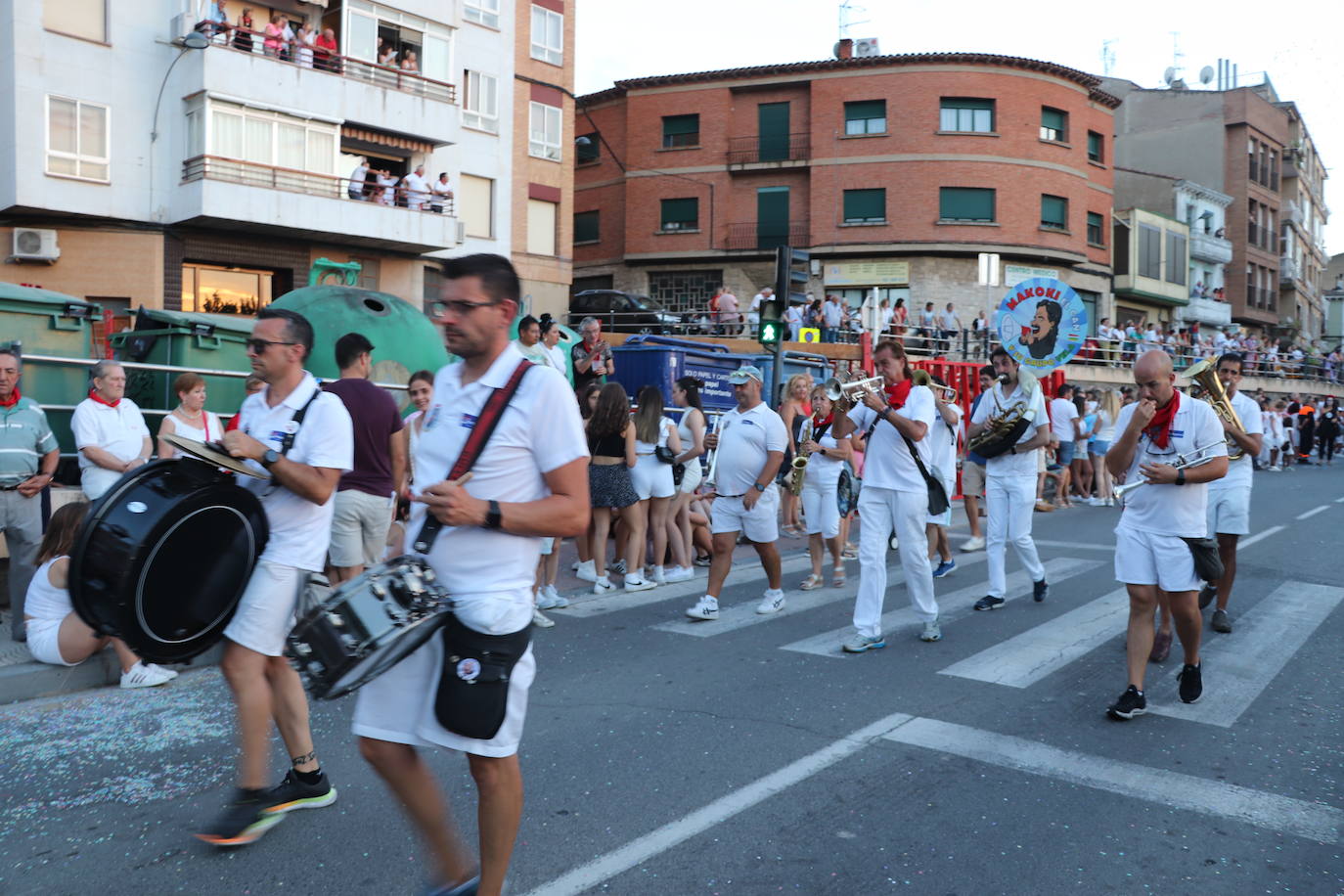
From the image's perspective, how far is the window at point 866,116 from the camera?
121 ft

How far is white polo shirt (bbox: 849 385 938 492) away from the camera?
21.9 feet

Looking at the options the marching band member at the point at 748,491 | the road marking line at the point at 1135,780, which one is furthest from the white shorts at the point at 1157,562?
the marching band member at the point at 748,491

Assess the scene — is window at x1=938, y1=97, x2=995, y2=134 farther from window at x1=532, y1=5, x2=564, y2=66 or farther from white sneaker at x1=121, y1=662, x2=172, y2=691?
white sneaker at x1=121, y1=662, x2=172, y2=691

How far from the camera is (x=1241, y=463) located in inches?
298

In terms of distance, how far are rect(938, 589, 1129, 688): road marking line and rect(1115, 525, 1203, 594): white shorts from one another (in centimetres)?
94

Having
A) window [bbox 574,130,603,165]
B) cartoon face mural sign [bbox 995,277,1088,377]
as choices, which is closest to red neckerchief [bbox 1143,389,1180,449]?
cartoon face mural sign [bbox 995,277,1088,377]

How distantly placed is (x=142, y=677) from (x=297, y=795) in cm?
235

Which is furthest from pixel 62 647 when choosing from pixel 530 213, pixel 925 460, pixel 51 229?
pixel 530 213

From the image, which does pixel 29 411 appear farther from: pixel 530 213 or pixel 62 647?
pixel 530 213

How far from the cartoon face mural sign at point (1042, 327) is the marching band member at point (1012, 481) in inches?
115

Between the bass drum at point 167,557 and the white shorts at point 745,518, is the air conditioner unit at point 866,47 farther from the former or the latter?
the bass drum at point 167,557

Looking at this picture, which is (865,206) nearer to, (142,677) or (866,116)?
(866,116)

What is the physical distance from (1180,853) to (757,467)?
4.39 m

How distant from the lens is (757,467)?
7762 millimetres
